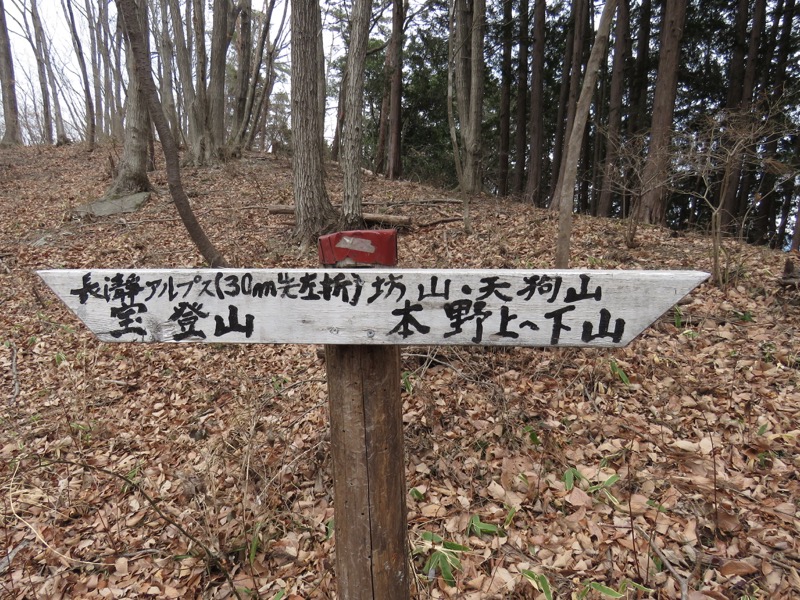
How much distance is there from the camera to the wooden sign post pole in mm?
1534

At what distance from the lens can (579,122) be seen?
4.70 metres

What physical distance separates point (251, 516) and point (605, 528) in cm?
236

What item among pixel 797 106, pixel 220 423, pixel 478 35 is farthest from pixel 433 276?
pixel 797 106

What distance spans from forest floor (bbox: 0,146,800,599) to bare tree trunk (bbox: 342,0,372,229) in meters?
2.63

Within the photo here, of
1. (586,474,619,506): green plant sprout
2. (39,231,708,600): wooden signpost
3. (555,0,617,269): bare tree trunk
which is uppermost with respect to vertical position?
(555,0,617,269): bare tree trunk

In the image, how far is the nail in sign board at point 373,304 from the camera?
124 cm

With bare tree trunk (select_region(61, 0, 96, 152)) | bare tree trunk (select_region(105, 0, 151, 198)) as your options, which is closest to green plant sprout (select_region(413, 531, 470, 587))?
bare tree trunk (select_region(105, 0, 151, 198))

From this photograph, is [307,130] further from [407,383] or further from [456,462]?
[456,462]

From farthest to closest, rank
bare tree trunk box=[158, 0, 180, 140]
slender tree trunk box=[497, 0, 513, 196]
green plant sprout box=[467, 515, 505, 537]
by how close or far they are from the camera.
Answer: slender tree trunk box=[497, 0, 513, 196]
bare tree trunk box=[158, 0, 180, 140]
green plant sprout box=[467, 515, 505, 537]

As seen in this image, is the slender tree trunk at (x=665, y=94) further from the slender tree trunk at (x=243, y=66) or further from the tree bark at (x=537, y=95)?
the slender tree trunk at (x=243, y=66)

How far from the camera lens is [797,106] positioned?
37.4 ft

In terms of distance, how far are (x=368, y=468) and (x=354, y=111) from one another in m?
6.56

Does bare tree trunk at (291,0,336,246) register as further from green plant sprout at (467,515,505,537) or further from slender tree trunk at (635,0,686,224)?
slender tree trunk at (635,0,686,224)

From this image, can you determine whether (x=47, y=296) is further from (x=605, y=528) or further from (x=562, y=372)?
(x=605, y=528)
